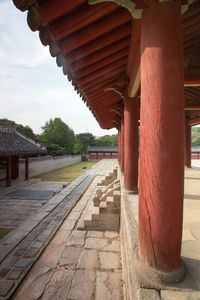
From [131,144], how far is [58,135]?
131 ft

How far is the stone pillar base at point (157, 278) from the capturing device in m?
1.46

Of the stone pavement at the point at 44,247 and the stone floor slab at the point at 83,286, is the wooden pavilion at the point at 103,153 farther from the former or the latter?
the stone floor slab at the point at 83,286

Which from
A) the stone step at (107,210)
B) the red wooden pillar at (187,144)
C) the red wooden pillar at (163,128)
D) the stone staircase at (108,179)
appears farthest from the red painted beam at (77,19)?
the red wooden pillar at (187,144)

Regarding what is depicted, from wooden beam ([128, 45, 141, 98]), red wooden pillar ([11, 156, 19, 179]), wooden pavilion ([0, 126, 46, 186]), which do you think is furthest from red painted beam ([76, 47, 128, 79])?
red wooden pillar ([11, 156, 19, 179])

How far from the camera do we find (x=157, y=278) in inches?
57.9

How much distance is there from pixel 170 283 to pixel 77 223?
4109 mm

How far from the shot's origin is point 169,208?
1.43 metres

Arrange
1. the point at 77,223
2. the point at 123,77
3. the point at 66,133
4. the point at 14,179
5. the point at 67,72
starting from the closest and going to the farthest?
the point at 67,72 → the point at 123,77 → the point at 77,223 → the point at 14,179 → the point at 66,133

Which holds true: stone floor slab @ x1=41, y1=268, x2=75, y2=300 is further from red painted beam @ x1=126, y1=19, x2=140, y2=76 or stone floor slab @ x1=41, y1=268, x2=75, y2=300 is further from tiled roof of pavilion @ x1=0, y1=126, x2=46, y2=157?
tiled roof of pavilion @ x1=0, y1=126, x2=46, y2=157

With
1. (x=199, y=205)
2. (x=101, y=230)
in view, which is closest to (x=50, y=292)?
(x=101, y=230)

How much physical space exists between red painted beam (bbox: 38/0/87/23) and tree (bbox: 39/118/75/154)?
41.0 m

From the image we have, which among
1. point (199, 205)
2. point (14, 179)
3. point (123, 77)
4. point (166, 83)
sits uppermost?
point (123, 77)

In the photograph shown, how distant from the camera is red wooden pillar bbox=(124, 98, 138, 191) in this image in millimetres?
4118

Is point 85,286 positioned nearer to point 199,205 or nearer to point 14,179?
point 199,205
